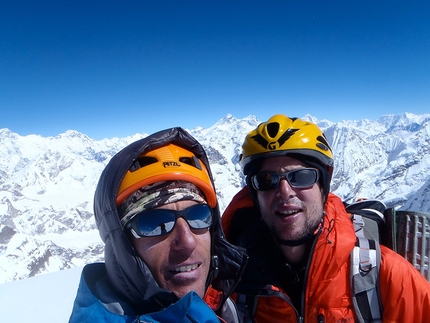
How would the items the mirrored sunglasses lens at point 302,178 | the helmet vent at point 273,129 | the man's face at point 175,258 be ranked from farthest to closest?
the helmet vent at point 273,129, the mirrored sunglasses lens at point 302,178, the man's face at point 175,258

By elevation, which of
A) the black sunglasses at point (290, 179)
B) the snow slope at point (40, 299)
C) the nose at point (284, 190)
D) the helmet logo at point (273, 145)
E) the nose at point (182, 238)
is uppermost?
the helmet logo at point (273, 145)

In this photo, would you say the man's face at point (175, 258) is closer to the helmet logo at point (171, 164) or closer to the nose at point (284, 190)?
the helmet logo at point (171, 164)

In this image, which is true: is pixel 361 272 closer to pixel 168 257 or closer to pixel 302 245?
pixel 302 245

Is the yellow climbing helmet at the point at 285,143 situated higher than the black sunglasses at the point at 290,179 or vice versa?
the yellow climbing helmet at the point at 285,143

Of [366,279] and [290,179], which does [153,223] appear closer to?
[290,179]

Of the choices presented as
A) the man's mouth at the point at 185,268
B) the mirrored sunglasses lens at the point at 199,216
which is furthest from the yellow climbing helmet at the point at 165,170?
the man's mouth at the point at 185,268

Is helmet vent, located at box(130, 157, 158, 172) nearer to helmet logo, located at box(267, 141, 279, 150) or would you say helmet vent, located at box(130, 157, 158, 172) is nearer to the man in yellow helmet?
the man in yellow helmet
